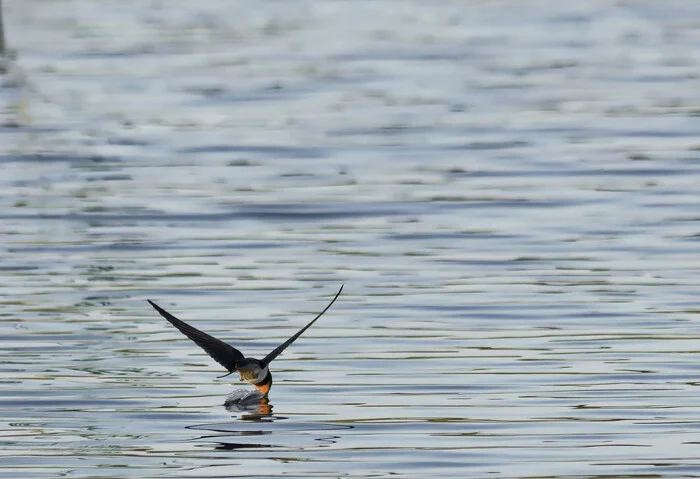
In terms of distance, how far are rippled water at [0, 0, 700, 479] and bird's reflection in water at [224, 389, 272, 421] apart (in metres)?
0.04

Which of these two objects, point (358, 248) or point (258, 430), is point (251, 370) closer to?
point (258, 430)

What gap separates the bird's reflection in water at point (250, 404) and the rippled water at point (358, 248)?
0.12ft

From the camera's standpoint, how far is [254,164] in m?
16.1

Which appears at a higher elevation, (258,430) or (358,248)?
(258,430)

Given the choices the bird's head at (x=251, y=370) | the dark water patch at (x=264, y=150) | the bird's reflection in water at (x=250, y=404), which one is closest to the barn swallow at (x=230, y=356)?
the bird's head at (x=251, y=370)

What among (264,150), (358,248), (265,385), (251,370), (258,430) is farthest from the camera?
(264,150)

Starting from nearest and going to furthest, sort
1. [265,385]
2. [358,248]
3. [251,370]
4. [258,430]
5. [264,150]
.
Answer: [258,430], [251,370], [265,385], [358,248], [264,150]

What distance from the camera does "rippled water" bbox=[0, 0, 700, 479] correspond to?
27.5ft

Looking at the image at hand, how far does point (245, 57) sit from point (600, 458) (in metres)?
14.9

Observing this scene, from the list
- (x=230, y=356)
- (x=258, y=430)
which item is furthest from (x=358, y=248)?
(x=258, y=430)

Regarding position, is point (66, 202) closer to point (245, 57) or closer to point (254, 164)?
point (254, 164)

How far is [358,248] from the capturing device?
505 inches

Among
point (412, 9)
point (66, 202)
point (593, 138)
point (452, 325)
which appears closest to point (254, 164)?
point (66, 202)

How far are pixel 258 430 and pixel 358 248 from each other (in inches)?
175
